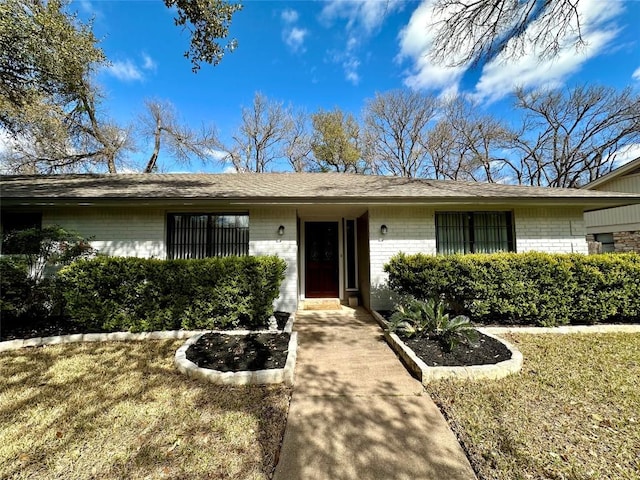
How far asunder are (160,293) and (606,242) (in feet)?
58.8

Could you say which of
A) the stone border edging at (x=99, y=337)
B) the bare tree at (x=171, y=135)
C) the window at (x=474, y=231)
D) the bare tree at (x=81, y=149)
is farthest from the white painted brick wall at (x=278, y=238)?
the bare tree at (x=171, y=135)

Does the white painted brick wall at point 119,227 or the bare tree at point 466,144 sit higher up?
the bare tree at point 466,144

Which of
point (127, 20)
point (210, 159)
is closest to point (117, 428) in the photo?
point (127, 20)

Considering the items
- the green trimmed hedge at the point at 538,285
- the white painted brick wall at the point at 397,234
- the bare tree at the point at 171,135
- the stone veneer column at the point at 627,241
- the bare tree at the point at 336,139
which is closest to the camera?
the green trimmed hedge at the point at 538,285

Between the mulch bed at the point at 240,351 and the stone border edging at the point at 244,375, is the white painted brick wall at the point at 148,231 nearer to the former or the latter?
the mulch bed at the point at 240,351

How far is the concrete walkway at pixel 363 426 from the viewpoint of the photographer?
2.15 metres

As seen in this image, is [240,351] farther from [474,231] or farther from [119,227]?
[474,231]

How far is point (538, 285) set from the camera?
545 cm

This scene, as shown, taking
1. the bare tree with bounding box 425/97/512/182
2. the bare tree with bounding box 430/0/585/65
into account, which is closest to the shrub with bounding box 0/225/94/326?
the bare tree with bounding box 430/0/585/65

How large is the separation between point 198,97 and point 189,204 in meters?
7.78

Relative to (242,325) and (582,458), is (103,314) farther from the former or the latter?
(582,458)

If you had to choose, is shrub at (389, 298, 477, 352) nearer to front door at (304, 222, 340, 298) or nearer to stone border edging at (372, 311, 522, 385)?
stone border edging at (372, 311, 522, 385)

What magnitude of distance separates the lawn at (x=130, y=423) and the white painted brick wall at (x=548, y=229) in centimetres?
680

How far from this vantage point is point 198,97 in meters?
11.8
